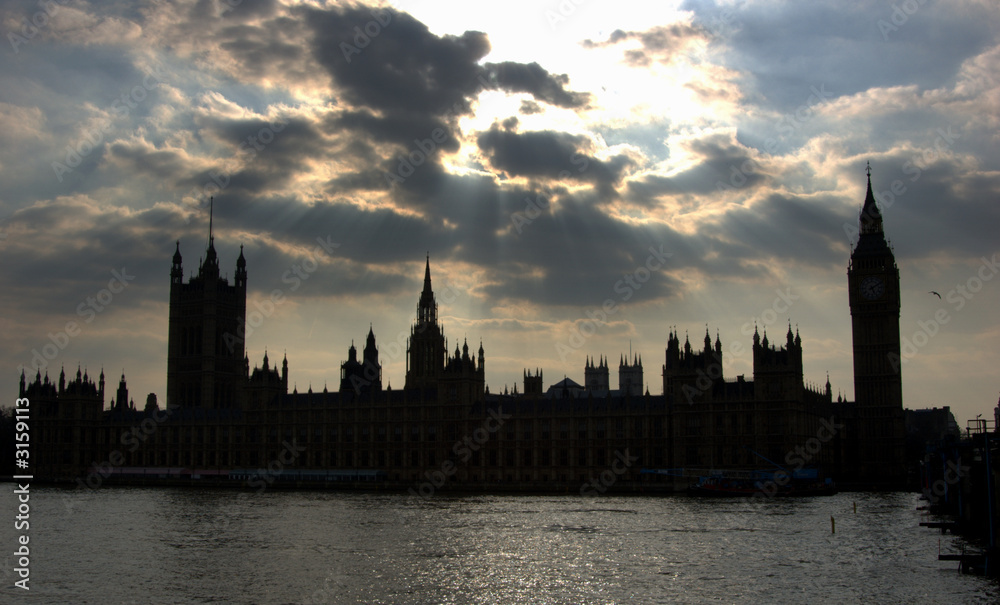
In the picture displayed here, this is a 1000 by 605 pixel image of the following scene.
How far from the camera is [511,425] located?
138 m

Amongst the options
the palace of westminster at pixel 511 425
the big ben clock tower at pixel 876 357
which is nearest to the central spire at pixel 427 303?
the palace of westminster at pixel 511 425

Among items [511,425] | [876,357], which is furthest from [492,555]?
[876,357]

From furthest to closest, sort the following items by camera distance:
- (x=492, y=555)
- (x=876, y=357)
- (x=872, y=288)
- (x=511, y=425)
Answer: (x=872, y=288) → (x=876, y=357) → (x=511, y=425) → (x=492, y=555)

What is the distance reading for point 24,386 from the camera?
180375 millimetres

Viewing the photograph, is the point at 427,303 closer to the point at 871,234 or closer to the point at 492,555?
the point at 871,234

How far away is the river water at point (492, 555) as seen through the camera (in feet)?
162

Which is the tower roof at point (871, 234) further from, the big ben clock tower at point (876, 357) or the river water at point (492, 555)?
the river water at point (492, 555)

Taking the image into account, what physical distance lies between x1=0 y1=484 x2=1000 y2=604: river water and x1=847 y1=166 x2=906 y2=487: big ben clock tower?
Result: 54.5 meters

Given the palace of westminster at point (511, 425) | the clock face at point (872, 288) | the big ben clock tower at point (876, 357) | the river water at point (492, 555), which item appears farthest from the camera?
the clock face at point (872, 288)

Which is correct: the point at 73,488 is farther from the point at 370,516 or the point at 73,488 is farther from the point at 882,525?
the point at 882,525

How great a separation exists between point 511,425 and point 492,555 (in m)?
76.2

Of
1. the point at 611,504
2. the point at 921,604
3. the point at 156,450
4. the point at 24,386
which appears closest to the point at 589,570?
the point at 921,604

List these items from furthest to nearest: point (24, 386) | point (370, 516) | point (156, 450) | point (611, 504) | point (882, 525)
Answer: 1. point (24, 386)
2. point (156, 450)
3. point (611, 504)
4. point (370, 516)
5. point (882, 525)

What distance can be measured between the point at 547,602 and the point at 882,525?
4181 cm
